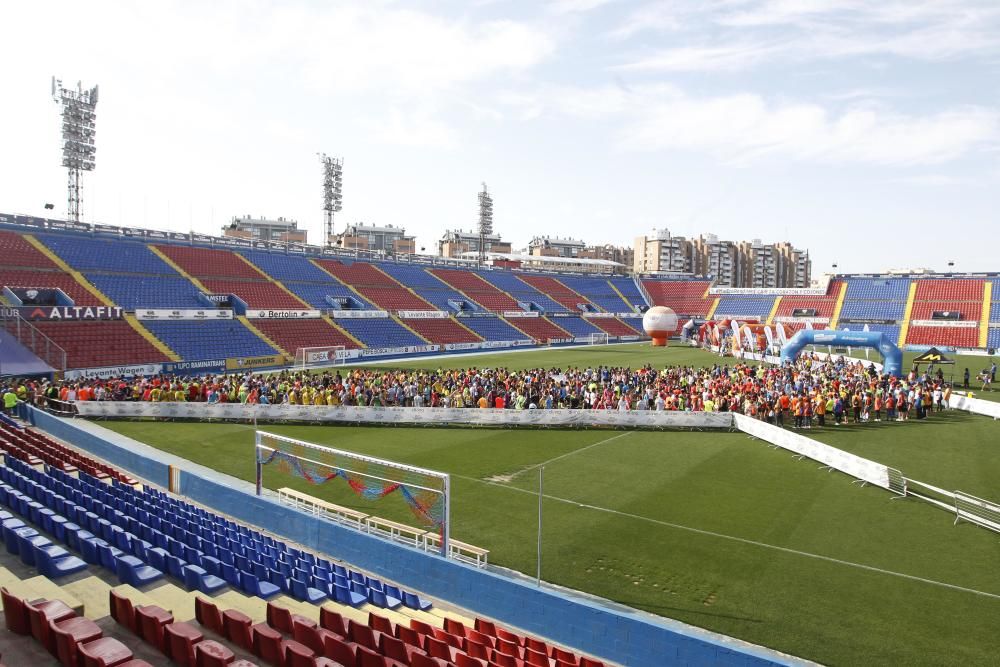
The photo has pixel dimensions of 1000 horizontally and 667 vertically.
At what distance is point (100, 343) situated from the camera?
3131 centimetres

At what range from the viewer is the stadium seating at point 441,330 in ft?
162

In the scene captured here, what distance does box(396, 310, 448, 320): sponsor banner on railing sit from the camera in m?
50.8

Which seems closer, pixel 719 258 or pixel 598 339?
pixel 598 339

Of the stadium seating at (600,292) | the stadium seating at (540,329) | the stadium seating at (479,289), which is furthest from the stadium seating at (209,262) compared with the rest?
the stadium seating at (600,292)

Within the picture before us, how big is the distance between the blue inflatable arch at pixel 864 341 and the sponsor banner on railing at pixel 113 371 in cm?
3324

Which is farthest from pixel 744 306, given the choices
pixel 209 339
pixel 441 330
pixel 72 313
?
pixel 72 313

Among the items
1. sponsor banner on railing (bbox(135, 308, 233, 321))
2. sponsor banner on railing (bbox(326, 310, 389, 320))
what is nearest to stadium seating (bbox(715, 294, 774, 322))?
sponsor banner on railing (bbox(326, 310, 389, 320))

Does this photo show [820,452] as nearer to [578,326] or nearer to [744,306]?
[578,326]

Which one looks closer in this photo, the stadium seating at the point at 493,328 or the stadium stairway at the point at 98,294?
the stadium stairway at the point at 98,294

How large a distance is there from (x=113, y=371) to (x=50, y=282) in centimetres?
821

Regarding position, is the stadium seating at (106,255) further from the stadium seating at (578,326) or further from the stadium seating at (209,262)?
the stadium seating at (578,326)

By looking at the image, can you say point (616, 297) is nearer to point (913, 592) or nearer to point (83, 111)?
point (83, 111)

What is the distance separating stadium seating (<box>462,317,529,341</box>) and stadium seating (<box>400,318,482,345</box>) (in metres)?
1.18

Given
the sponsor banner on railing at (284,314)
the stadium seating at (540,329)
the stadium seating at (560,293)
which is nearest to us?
the sponsor banner on railing at (284,314)
